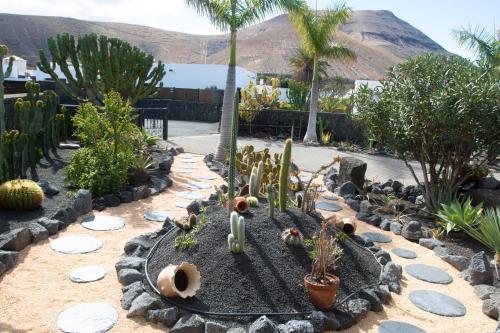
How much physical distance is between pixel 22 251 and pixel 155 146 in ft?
21.2

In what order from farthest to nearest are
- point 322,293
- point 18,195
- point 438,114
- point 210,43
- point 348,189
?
point 210,43, point 348,189, point 438,114, point 18,195, point 322,293

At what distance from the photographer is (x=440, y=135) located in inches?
267

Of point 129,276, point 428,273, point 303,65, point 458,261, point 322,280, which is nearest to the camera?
point 322,280

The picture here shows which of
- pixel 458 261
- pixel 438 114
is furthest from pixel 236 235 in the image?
pixel 438 114

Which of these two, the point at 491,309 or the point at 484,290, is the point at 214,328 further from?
the point at 484,290

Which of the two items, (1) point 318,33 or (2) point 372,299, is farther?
(1) point 318,33

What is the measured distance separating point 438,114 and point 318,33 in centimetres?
879

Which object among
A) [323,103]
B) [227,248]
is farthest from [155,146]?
[323,103]

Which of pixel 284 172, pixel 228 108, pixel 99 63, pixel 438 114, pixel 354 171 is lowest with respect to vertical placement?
pixel 354 171

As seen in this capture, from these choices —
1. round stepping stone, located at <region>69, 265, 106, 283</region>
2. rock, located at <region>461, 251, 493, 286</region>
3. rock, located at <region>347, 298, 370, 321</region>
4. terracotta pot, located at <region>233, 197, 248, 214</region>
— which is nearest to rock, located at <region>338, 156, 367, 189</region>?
rock, located at <region>461, 251, 493, 286</region>

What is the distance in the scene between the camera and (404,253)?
18.5 ft

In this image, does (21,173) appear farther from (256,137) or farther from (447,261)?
(256,137)

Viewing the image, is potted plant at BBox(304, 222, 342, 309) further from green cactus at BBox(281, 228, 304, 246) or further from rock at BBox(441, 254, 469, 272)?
rock at BBox(441, 254, 469, 272)

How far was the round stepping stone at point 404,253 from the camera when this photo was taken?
5.55 metres
